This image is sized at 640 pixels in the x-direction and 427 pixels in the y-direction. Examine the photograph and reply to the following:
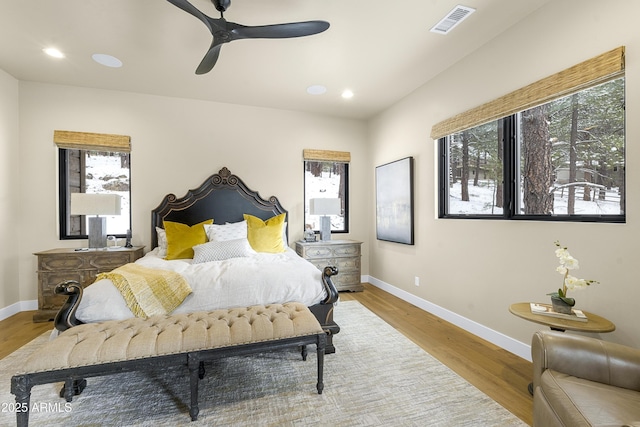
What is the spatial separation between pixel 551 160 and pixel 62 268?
5.20 meters

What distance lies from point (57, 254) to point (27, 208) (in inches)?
37.4

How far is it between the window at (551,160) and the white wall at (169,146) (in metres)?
2.25

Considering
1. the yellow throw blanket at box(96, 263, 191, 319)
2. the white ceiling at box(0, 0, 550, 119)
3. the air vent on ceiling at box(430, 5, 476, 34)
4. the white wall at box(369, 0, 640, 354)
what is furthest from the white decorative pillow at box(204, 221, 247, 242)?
the air vent on ceiling at box(430, 5, 476, 34)

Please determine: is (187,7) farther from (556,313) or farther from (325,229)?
(325,229)

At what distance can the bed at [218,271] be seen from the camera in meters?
2.08

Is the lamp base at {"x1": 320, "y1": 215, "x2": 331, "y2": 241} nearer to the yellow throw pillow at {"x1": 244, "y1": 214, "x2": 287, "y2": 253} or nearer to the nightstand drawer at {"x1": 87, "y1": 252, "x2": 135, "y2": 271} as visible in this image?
the yellow throw pillow at {"x1": 244, "y1": 214, "x2": 287, "y2": 253}

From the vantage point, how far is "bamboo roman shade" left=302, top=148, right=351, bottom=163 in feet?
15.5

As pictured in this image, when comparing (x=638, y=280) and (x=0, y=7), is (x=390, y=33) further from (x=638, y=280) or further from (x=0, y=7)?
(x=0, y=7)

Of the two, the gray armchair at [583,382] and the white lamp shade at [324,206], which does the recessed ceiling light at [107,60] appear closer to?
the white lamp shade at [324,206]

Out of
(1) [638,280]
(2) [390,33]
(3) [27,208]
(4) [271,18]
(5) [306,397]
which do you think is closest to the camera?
(1) [638,280]

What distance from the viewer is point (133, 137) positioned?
402 centimetres

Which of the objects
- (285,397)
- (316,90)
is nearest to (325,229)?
(316,90)

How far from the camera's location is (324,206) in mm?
4445

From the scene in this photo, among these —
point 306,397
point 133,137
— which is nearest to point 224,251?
point 306,397
